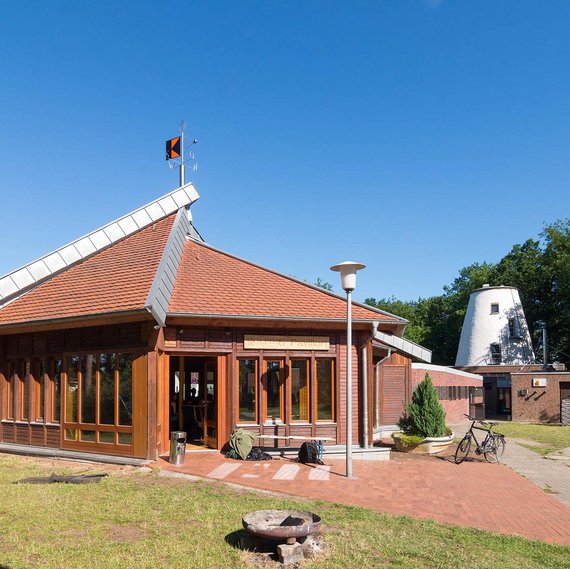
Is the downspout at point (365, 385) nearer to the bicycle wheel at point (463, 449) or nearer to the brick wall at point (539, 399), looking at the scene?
the bicycle wheel at point (463, 449)

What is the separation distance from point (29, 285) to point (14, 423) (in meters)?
3.53

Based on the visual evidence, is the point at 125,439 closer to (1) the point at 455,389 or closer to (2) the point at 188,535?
(2) the point at 188,535

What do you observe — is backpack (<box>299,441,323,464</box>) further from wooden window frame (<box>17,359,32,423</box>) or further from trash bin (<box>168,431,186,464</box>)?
wooden window frame (<box>17,359,32,423</box>)

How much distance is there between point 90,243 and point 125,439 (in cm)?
640

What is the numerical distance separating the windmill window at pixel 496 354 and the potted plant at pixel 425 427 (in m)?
30.7

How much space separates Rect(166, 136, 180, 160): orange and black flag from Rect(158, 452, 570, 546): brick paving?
1159 cm

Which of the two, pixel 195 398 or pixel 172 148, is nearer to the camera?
pixel 195 398

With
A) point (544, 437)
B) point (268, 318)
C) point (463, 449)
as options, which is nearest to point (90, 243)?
point (268, 318)

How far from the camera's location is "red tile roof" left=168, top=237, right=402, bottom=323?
43.2 feet

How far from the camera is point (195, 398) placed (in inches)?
591

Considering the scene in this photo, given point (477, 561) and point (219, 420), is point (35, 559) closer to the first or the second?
point (477, 561)

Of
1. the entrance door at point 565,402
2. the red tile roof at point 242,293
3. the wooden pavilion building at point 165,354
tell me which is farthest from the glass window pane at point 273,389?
the entrance door at point 565,402

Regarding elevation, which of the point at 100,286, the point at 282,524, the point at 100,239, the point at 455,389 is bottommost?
the point at 455,389

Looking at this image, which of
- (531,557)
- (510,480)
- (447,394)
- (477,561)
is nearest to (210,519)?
(477,561)
